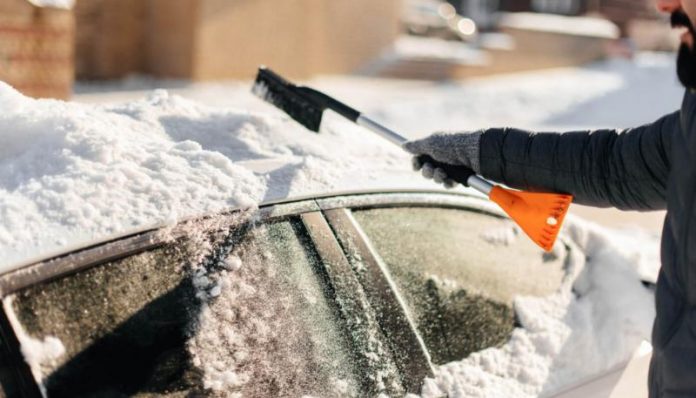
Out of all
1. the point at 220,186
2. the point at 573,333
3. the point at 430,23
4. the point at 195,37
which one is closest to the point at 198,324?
the point at 220,186

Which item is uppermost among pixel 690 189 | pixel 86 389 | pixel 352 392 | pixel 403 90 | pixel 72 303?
pixel 690 189

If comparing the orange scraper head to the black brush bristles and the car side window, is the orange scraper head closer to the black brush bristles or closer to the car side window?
the car side window

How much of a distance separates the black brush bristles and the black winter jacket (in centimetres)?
59

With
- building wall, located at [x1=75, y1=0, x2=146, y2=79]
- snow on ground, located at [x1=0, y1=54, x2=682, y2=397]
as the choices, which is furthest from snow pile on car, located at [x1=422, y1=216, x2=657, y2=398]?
building wall, located at [x1=75, y1=0, x2=146, y2=79]

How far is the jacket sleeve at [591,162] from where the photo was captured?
215cm

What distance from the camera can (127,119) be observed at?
2328 mm

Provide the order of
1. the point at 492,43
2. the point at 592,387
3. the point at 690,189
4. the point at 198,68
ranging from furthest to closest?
the point at 492,43 < the point at 198,68 < the point at 592,387 < the point at 690,189

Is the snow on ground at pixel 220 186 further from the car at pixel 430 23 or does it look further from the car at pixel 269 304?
the car at pixel 430 23

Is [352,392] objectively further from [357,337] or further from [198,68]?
[198,68]

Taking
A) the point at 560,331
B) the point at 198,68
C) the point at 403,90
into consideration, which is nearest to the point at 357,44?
the point at 403,90

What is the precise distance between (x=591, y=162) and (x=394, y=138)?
0.67m

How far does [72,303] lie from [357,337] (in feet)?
2.22

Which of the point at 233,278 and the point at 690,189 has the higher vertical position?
the point at 690,189

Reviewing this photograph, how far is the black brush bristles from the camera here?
279 centimetres
